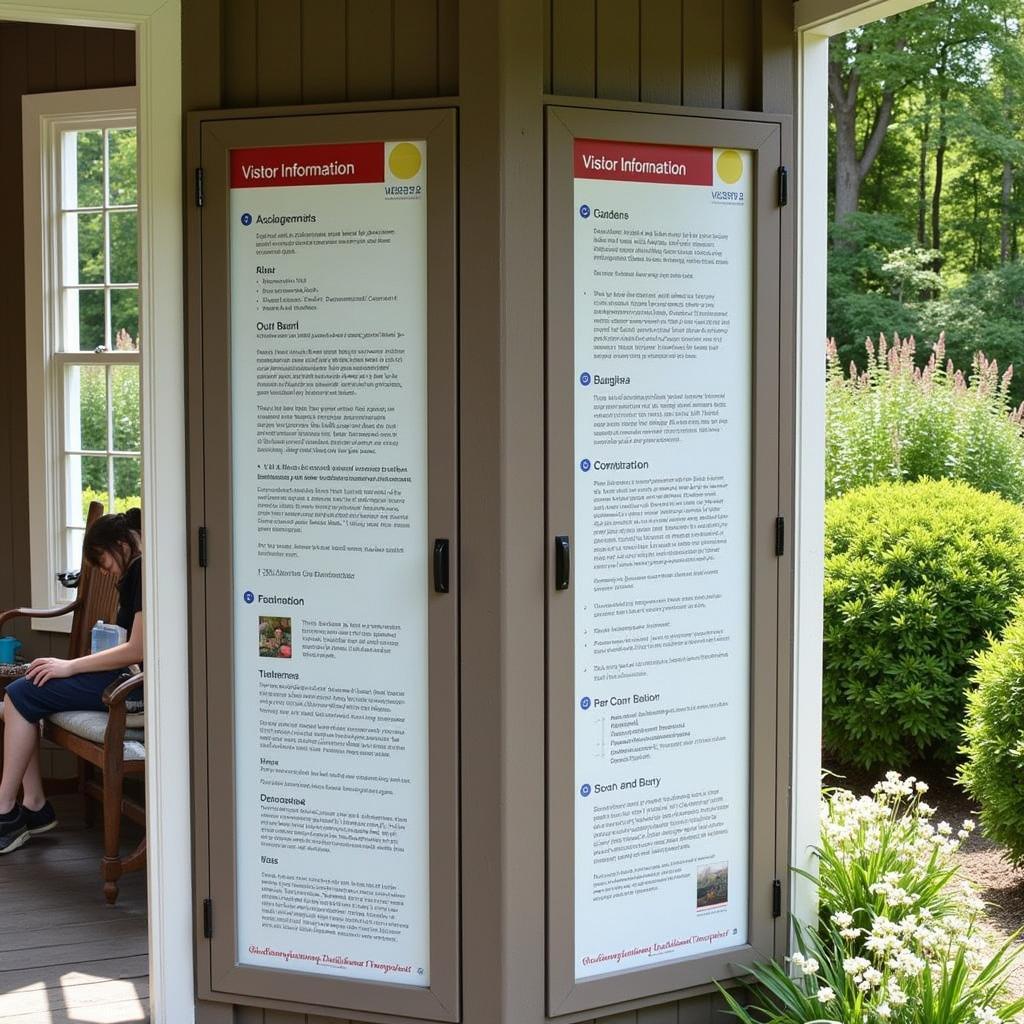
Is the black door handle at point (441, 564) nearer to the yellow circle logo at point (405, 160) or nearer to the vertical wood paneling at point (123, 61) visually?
the yellow circle logo at point (405, 160)

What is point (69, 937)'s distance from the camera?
12.8ft

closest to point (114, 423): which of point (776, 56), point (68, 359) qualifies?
point (68, 359)

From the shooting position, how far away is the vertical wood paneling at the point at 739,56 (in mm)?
3100

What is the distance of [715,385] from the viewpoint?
10.2 feet

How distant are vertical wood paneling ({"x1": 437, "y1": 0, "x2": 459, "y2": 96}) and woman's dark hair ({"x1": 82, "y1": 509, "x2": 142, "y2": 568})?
7.14 ft

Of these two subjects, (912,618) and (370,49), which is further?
(912,618)

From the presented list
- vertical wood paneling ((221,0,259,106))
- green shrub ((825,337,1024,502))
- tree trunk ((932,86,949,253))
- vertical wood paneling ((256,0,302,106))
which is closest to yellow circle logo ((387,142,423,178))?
vertical wood paneling ((256,0,302,106))

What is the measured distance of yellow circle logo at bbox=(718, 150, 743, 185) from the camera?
306 cm

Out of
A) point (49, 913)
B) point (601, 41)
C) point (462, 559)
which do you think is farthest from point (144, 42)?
point (49, 913)

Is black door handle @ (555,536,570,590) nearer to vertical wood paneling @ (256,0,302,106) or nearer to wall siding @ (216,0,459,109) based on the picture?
wall siding @ (216,0,459,109)

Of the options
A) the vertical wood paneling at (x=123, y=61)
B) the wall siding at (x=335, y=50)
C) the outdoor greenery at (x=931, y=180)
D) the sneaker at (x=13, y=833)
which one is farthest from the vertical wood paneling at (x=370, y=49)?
the outdoor greenery at (x=931, y=180)

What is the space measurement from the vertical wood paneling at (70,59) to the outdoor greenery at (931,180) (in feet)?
28.4

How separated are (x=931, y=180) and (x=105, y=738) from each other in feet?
42.6

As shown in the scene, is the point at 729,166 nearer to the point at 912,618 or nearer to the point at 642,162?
the point at 642,162
